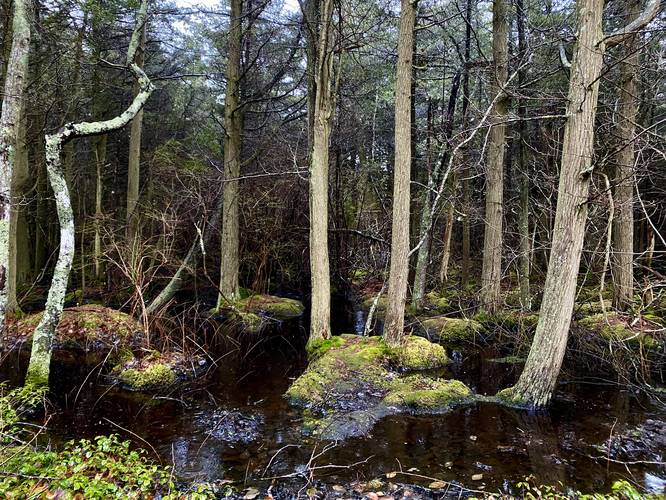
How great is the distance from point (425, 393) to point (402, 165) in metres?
4.30

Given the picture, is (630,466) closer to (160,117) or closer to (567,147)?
(567,147)

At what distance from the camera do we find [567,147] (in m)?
5.92

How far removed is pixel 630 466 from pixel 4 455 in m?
6.43

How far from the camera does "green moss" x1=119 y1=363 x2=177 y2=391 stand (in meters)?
7.48

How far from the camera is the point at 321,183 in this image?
912 centimetres

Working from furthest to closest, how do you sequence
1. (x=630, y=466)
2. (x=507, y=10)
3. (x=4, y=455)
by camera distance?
(x=507, y=10) < (x=630, y=466) < (x=4, y=455)

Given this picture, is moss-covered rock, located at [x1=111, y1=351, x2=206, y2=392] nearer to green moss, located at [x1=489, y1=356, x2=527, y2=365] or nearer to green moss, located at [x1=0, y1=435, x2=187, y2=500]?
green moss, located at [x1=0, y1=435, x2=187, y2=500]

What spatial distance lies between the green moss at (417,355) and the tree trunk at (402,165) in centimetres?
58

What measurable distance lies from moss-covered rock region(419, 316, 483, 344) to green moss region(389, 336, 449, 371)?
2173mm

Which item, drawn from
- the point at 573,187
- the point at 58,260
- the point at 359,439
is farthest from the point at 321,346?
the point at 573,187

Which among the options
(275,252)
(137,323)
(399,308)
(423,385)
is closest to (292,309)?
(275,252)

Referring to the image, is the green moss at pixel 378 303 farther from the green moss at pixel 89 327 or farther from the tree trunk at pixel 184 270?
the green moss at pixel 89 327

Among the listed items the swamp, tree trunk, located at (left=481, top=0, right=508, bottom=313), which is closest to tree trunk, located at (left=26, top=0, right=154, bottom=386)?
the swamp

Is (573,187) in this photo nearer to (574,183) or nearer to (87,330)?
(574,183)
